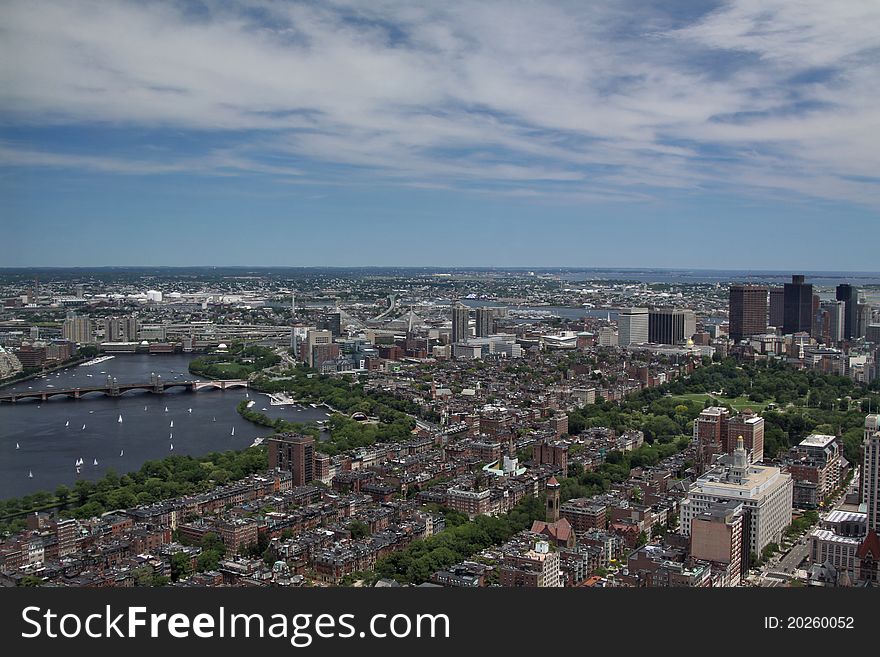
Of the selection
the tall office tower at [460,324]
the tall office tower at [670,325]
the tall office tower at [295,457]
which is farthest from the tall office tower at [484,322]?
the tall office tower at [295,457]

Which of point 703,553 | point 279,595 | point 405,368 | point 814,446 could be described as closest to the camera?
point 279,595

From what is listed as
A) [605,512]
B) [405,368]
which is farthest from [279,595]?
[405,368]

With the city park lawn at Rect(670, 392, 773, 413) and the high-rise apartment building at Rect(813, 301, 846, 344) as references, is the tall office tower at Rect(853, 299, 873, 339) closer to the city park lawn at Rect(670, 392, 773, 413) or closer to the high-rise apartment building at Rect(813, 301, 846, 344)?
the high-rise apartment building at Rect(813, 301, 846, 344)

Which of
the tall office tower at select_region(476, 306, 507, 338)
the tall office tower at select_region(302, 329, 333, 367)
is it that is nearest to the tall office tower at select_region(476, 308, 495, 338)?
the tall office tower at select_region(476, 306, 507, 338)

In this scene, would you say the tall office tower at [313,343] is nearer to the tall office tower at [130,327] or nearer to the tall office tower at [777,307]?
the tall office tower at [130,327]

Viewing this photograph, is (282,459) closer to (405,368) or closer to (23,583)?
(23,583)

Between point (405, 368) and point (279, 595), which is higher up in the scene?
point (279, 595)
